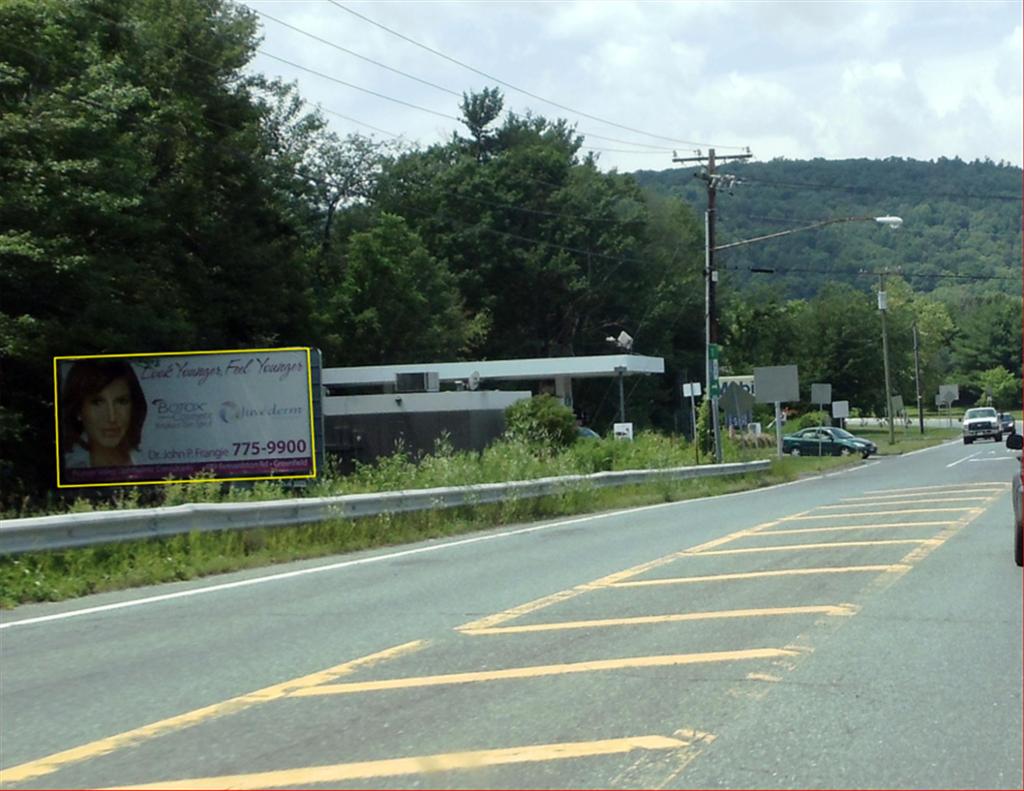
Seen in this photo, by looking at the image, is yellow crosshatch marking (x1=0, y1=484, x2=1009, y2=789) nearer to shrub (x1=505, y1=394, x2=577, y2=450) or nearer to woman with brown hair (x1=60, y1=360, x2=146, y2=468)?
woman with brown hair (x1=60, y1=360, x2=146, y2=468)

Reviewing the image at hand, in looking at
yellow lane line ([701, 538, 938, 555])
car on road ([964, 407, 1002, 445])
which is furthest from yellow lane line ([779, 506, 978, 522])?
car on road ([964, 407, 1002, 445])

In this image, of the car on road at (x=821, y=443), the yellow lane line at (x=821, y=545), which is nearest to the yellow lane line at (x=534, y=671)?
the yellow lane line at (x=821, y=545)

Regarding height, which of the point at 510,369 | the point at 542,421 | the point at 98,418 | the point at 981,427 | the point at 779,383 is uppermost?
the point at 510,369

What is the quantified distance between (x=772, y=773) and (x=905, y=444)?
233 feet

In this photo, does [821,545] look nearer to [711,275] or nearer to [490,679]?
[490,679]

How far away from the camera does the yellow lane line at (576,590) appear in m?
10.3

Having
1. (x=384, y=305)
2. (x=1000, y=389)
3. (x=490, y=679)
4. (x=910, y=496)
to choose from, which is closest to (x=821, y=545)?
(x=490, y=679)

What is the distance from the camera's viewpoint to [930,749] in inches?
248

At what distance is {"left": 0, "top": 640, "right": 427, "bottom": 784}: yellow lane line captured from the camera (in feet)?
21.0

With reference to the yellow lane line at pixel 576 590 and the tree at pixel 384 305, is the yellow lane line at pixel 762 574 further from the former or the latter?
the tree at pixel 384 305

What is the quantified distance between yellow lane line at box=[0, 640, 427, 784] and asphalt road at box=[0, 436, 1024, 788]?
2 centimetres

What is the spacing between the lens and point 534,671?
324 inches

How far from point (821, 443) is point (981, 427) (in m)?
14.9

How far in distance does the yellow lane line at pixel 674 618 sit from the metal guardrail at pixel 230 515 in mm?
5363
